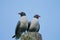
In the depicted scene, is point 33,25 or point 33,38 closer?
point 33,38

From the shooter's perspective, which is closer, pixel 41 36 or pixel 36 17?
pixel 41 36

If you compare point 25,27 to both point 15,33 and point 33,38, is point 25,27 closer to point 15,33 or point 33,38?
point 15,33

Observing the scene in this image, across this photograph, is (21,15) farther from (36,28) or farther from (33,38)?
(33,38)

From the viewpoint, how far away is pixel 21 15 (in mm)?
9664

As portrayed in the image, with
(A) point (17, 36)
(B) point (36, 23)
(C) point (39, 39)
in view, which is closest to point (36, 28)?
(B) point (36, 23)

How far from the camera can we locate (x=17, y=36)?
940cm

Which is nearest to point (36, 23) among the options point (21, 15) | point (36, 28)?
point (36, 28)

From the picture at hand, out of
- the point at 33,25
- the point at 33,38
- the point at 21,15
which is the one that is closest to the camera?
the point at 33,38

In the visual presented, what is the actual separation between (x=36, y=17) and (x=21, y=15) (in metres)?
0.71

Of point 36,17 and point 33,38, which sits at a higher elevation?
point 36,17

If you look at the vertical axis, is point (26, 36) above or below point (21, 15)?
below

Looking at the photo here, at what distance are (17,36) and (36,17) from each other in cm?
121

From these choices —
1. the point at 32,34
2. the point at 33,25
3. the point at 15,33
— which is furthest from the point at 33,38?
the point at 15,33

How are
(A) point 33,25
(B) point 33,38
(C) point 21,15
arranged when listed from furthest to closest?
(C) point 21,15 < (A) point 33,25 < (B) point 33,38
